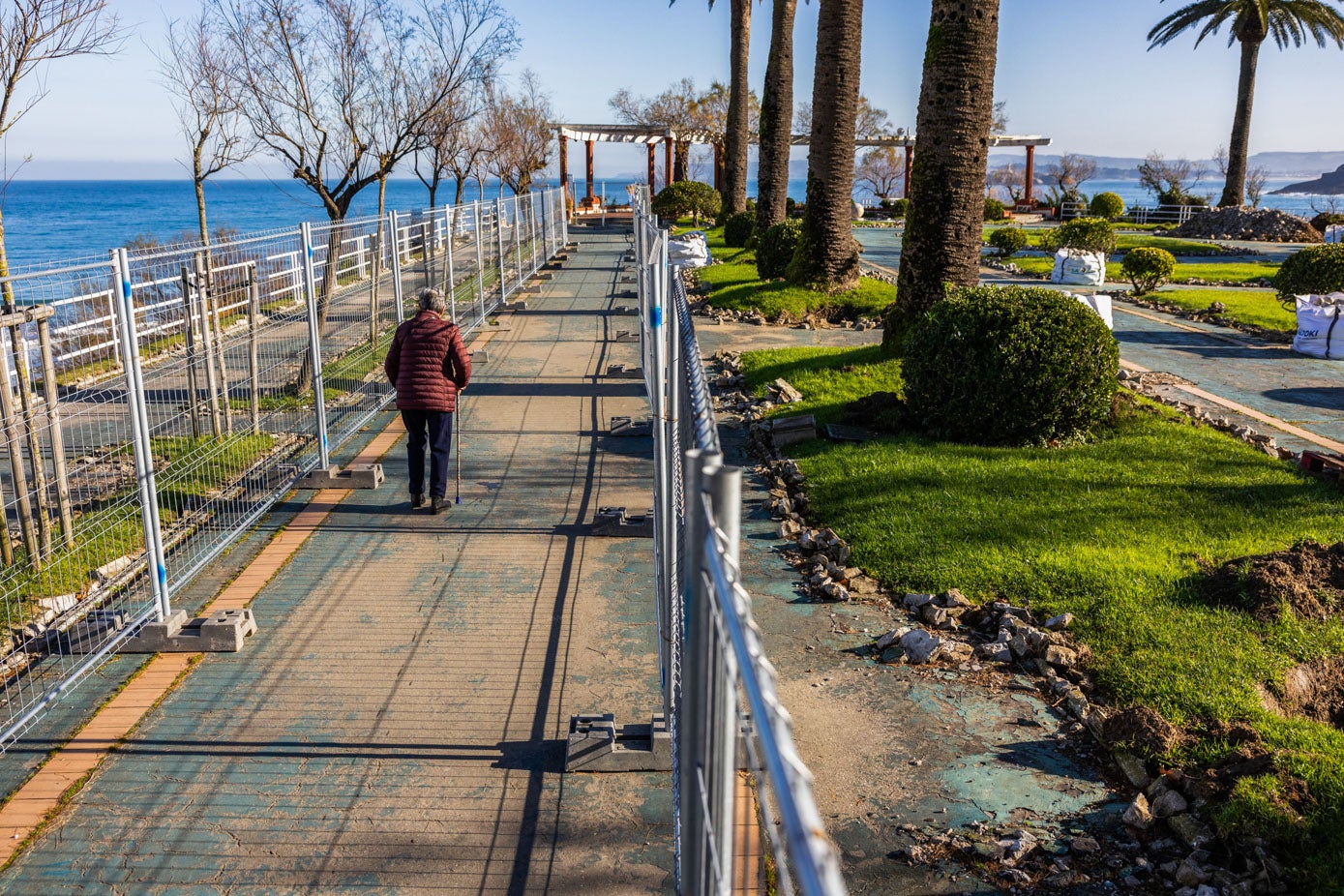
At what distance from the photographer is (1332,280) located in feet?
56.3

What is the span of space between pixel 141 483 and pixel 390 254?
264 inches

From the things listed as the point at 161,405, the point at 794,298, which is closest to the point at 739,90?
the point at 794,298

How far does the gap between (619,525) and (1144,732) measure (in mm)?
4012

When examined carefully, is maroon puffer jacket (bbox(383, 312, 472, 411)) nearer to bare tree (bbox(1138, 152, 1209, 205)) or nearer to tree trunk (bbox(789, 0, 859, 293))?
tree trunk (bbox(789, 0, 859, 293))

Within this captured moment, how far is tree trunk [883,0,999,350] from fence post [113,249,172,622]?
7938mm

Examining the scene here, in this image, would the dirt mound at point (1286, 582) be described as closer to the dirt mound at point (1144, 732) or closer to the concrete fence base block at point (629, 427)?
the dirt mound at point (1144, 732)

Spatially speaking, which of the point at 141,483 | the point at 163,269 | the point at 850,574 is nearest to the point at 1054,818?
the point at 850,574

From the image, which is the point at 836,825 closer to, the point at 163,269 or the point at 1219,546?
the point at 1219,546

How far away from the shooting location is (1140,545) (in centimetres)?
676

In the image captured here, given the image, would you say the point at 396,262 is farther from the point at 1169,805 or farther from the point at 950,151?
the point at 1169,805

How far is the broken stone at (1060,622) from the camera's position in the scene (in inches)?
225

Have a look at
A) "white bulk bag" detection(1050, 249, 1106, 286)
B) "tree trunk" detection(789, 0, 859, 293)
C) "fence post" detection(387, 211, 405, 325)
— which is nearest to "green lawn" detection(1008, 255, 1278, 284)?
"white bulk bag" detection(1050, 249, 1106, 286)

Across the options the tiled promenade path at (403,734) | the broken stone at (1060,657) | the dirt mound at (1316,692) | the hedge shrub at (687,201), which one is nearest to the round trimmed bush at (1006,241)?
the hedge shrub at (687,201)

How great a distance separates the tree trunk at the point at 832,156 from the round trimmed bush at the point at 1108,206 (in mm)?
31740
